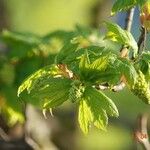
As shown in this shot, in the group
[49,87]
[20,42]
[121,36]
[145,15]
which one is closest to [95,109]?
[49,87]

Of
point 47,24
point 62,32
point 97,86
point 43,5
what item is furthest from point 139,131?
point 43,5

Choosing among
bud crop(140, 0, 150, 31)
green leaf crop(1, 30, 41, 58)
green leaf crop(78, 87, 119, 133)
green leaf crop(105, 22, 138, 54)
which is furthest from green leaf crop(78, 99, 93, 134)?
green leaf crop(1, 30, 41, 58)

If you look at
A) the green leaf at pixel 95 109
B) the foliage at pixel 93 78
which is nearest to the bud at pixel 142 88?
the foliage at pixel 93 78

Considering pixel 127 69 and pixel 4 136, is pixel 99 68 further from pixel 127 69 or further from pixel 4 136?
pixel 4 136

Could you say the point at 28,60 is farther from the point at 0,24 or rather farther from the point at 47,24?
the point at 47,24

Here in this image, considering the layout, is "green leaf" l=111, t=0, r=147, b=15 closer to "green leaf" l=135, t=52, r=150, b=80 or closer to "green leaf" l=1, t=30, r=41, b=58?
"green leaf" l=135, t=52, r=150, b=80

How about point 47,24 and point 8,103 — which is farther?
point 47,24

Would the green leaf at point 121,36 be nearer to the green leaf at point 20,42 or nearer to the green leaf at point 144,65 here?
the green leaf at point 144,65
